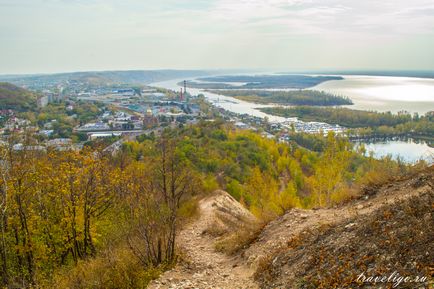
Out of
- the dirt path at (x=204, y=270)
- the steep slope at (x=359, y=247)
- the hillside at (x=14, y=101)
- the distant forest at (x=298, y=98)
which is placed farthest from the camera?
the distant forest at (x=298, y=98)

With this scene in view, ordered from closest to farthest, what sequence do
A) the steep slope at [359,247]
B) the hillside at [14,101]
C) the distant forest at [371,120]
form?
the steep slope at [359,247], the distant forest at [371,120], the hillside at [14,101]

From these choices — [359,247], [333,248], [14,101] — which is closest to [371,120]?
[333,248]

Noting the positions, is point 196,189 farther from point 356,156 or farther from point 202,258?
point 356,156

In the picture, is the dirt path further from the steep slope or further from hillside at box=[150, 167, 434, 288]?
the steep slope

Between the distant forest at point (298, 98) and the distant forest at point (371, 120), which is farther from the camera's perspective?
the distant forest at point (298, 98)

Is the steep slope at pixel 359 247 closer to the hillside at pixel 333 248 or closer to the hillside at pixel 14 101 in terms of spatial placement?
the hillside at pixel 333 248

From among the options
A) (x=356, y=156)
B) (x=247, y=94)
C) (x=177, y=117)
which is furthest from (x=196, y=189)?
(x=247, y=94)

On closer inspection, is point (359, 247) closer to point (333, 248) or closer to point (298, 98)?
point (333, 248)

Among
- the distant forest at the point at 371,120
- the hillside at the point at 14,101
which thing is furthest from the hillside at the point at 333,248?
the hillside at the point at 14,101
